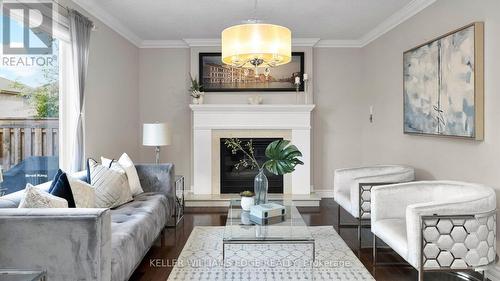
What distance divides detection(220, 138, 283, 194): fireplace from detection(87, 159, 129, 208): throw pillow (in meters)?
2.47

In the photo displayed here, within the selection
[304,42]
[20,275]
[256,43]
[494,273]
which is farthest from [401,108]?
[20,275]

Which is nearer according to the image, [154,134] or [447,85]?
[447,85]

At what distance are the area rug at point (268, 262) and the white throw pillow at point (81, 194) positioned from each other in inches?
34.8

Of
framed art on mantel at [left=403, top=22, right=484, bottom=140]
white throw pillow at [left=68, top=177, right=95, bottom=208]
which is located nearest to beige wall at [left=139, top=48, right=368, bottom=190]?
framed art on mantel at [left=403, top=22, right=484, bottom=140]

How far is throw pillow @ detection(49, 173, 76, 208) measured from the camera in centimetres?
262

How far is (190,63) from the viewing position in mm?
6066

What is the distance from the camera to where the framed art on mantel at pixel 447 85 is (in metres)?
3.09

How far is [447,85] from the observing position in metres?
3.53

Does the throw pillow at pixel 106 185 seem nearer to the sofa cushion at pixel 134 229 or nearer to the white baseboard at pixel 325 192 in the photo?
the sofa cushion at pixel 134 229

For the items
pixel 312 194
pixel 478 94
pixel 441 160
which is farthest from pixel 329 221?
pixel 478 94

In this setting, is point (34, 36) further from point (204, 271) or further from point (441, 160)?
point (441, 160)

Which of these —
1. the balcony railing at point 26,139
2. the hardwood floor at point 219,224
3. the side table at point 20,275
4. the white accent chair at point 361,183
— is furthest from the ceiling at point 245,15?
the side table at point 20,275

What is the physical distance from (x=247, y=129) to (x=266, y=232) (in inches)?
119

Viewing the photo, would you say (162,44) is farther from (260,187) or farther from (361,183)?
(361,183)
